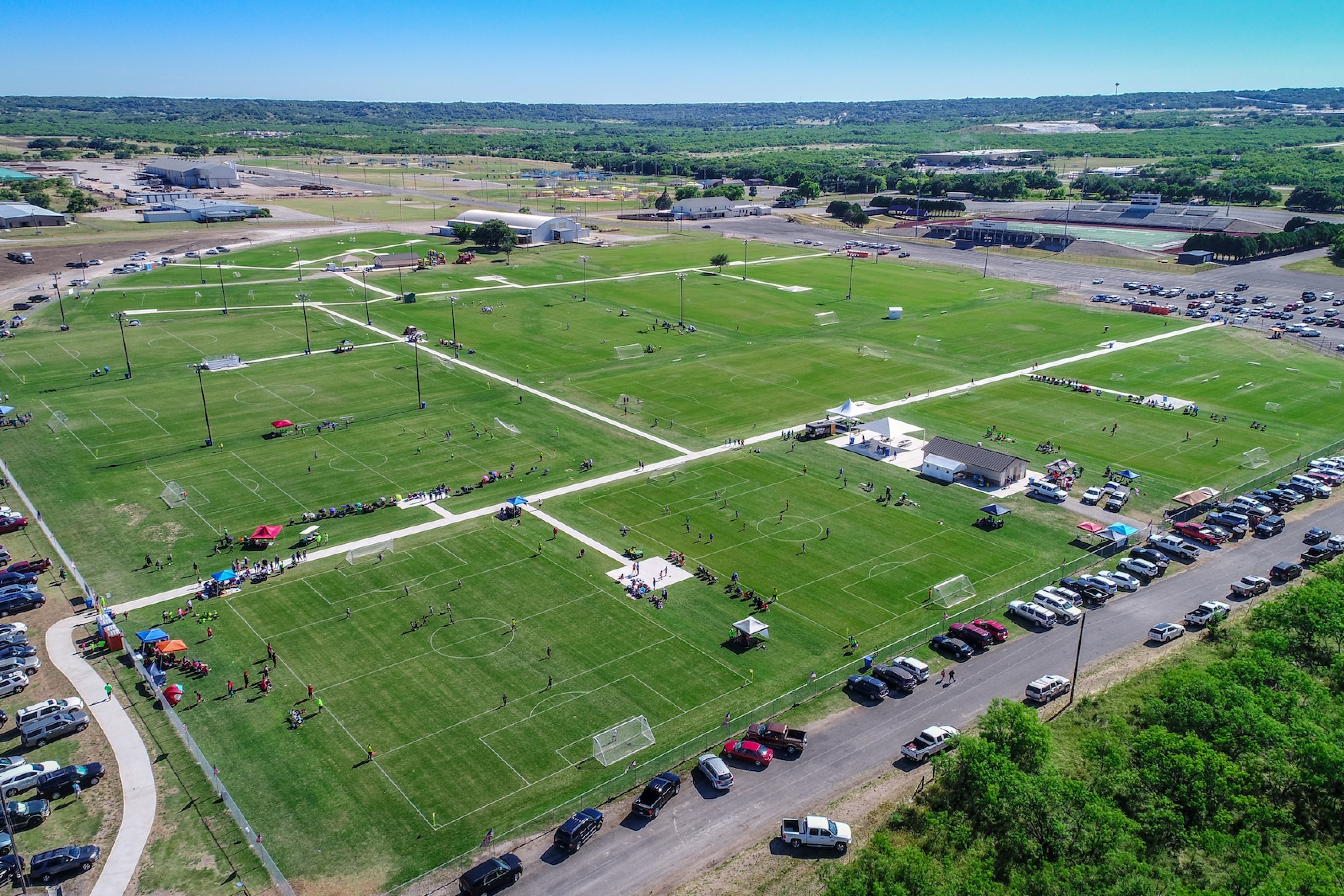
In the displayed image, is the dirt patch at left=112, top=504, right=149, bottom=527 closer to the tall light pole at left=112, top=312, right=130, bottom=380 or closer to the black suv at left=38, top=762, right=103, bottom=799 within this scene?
the black suv at left=38, top=762, right=103, bottom=799

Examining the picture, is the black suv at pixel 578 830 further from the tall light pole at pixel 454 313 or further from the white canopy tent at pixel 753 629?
the tall light pole at pixel 454 313

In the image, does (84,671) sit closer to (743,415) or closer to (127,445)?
(127,445)

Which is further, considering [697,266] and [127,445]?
[697,266]

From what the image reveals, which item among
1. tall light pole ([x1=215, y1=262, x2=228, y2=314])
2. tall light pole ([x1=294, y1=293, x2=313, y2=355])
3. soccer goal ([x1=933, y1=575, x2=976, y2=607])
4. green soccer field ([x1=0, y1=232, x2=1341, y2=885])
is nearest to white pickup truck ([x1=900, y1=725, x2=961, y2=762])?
green soccer field ([x1=0, y1=232, x2=1341, y2=885])

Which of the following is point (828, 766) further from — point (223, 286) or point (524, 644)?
point (223, 286)

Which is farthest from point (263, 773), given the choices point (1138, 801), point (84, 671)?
point (1138, 801)

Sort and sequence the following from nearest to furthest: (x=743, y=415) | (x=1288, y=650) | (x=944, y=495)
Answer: (x=1288, y=650)
(x=944, y=495)
(x=743, y=415)

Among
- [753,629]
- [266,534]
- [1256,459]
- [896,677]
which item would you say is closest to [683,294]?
[1256,459]
